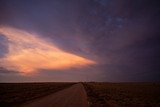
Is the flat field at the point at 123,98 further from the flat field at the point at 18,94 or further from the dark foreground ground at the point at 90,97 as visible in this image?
the flat field at the point at 18,94

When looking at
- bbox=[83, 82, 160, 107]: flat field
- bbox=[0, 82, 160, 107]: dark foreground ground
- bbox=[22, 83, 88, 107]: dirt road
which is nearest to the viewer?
bbox=[22, 83, 88, 107]: dirt road

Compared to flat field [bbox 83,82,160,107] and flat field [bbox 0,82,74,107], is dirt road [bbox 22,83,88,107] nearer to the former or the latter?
flat field [bbox 83,82,160,107]

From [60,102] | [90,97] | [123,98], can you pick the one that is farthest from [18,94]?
[123,98]

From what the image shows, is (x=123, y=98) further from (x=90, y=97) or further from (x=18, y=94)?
(x=18, y=94)

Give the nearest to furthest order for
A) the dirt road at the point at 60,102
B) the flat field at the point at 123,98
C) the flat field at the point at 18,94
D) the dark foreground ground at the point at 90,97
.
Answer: the dirt road at the point at 60,102, the flat field at the point at 18,94, the dark foreground ground at the point at 90,97, the flat field at the point at 123,98

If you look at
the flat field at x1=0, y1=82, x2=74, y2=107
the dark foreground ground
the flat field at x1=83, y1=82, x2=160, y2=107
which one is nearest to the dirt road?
the dark foreground ground

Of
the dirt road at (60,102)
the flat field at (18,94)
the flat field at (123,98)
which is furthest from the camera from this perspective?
the flat field at (123,98)

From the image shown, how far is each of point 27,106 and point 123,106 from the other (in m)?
12.6

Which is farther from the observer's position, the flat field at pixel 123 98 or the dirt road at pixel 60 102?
the flat field at pixel 123 98

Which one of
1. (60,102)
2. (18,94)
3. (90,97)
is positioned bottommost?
(60,102)

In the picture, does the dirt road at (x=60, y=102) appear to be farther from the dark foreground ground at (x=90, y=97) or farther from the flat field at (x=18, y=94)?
the flat field at (x=18, y=94)

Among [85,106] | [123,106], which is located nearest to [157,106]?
[123,106]

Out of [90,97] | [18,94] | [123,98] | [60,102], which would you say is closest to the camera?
[60,102]

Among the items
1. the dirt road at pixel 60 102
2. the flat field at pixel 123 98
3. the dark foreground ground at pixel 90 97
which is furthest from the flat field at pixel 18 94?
the flat field at pixel 123 98
